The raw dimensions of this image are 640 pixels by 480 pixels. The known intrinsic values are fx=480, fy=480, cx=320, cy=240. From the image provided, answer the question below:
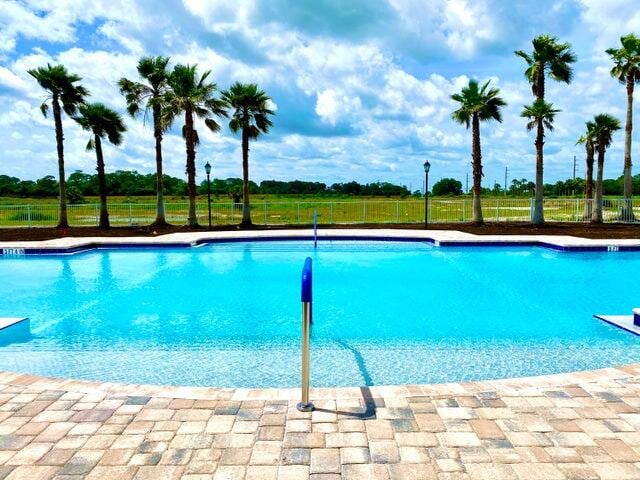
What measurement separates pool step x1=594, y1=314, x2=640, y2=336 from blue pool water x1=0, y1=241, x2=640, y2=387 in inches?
4.2

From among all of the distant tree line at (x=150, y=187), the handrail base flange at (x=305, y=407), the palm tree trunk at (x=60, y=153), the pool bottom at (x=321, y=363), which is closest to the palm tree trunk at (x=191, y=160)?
the palm tree trunk at (x=60, y=153)

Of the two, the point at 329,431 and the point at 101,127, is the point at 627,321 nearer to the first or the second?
the point at 329,431

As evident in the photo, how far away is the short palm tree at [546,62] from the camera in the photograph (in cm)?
1836

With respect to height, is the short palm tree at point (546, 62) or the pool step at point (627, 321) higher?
the short palm tree at point (546, 62)

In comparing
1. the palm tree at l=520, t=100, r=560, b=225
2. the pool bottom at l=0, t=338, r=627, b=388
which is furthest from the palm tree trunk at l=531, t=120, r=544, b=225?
the pool bottom at l=0, t=338, r=627, b=388

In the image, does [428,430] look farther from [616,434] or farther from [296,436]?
[616,434]

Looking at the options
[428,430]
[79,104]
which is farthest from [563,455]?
[79,104]

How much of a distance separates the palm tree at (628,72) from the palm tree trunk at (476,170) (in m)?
6.14

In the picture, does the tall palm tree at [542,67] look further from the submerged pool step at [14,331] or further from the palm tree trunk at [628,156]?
the submerged pool step at [14,331]

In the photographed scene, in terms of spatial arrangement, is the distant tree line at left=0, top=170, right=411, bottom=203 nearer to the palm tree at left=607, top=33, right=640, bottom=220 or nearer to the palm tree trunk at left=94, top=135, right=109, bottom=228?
the palm tree trunk at left=94, top=135, right=109, bottom=228

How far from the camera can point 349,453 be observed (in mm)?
2840

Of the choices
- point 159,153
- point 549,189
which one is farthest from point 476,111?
point 549,189

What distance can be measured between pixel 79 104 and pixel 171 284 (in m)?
13.7

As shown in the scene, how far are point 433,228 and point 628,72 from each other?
33.6 ft
